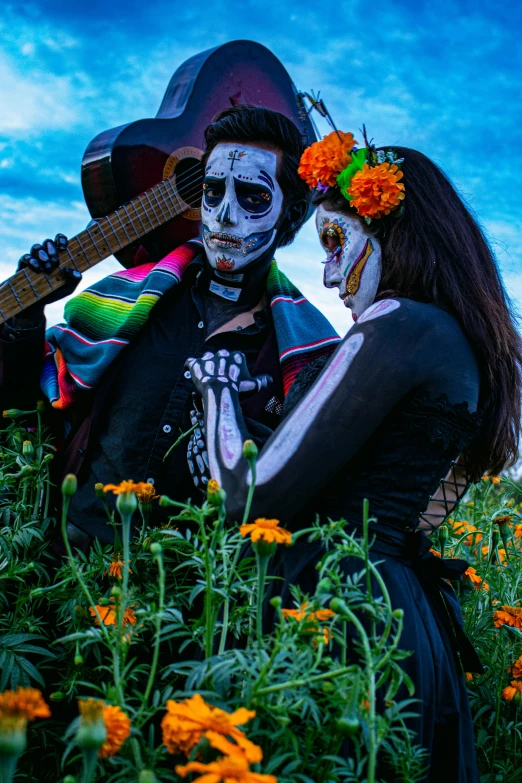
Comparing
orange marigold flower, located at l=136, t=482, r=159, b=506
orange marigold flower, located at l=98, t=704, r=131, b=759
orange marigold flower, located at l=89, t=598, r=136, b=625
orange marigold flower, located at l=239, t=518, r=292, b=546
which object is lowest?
orange marigold flower, located at l=98, t=704, r=131, b=759

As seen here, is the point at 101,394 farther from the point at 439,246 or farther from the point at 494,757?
the point at 494,757

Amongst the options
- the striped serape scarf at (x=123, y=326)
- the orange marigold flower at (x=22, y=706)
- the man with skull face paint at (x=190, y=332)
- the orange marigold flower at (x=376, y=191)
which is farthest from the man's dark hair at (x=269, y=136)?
the orange marigold flower at (x=22, y=706)

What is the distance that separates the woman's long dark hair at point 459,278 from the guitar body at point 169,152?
33.9 inches

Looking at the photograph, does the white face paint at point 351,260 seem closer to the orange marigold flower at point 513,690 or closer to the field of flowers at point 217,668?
the field of flowers at point 217,668

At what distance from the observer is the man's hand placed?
1501 millimetres

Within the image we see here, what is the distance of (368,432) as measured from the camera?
1312 millimetres

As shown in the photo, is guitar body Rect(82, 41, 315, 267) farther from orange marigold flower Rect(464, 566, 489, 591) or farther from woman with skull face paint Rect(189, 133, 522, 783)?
orange marigold flower Rect(464, 566, 489, 591)

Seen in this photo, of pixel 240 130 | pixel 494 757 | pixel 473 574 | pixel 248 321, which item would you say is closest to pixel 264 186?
pixel 240 130

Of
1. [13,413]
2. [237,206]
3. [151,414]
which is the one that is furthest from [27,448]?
[237,206]

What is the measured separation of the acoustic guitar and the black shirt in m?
0.36

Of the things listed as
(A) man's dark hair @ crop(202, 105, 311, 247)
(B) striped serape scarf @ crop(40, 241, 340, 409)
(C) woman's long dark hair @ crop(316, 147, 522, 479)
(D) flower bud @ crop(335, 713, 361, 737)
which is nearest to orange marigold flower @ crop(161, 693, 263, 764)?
(D) flower bud @ crop(335, 713, 361, 737)

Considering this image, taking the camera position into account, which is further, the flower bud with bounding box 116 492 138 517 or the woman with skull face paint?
the woman with skull face paint

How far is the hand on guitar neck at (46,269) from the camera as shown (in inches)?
80.6

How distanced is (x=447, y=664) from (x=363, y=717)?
55 cm
